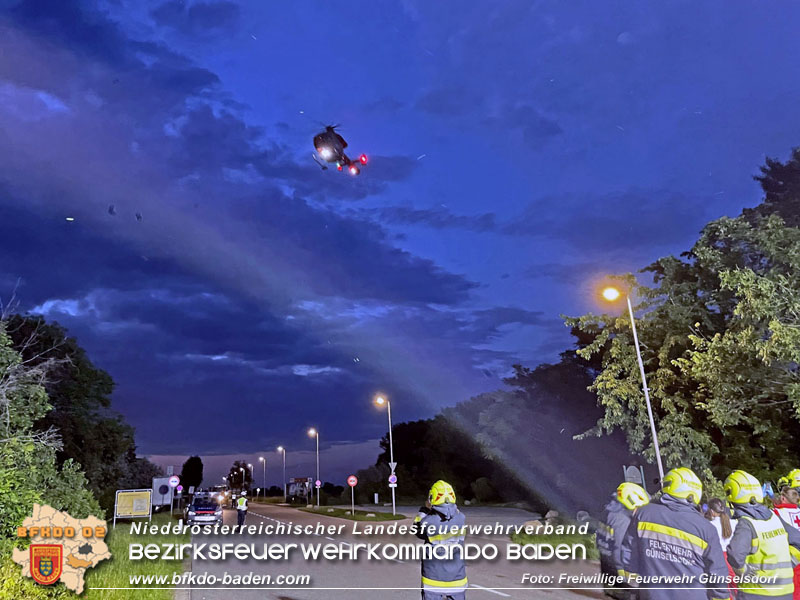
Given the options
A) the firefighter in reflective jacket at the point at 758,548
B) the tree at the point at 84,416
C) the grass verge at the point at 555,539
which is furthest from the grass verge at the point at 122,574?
the tree at the point at 84,416

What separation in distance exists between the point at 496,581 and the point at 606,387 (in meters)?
11.5

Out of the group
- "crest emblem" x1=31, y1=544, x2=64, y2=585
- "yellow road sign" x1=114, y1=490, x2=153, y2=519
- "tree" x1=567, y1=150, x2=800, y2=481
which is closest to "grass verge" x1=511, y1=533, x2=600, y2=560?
"tree" x1=567, y1=150, x2=800, y2=481

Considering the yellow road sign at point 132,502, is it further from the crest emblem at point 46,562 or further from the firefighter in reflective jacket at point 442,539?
the firefighter in reflective jacket at point 442,539

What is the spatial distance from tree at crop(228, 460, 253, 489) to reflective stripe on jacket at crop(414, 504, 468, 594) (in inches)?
4492

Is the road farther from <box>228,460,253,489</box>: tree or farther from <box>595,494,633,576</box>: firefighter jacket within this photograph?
<box>228,460,253,489</box>: tree

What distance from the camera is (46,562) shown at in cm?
820

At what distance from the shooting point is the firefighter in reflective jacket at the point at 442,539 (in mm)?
5695

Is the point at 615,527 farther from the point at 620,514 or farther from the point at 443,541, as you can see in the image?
the point at 443,541

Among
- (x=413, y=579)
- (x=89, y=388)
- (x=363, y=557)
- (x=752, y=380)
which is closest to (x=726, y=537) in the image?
(x=413, y=579)

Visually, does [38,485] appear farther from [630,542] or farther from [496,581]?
[630,542]

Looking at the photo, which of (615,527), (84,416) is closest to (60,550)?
(615,527)

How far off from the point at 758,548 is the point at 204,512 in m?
26.1

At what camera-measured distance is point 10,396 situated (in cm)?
1255

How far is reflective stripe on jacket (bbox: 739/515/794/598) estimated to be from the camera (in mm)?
5320
